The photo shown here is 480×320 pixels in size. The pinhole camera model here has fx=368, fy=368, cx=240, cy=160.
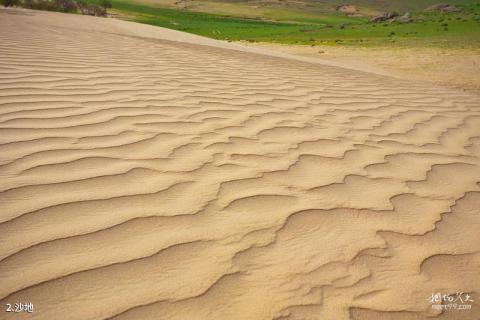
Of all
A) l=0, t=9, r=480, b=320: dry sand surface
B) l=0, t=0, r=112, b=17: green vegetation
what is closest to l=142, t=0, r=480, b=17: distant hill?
l=0, t=0, r=112, b=17: green vegetation

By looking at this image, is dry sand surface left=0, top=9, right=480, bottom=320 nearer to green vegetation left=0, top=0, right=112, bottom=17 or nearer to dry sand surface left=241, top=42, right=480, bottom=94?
dry sand surface left=241, top=42, right=480, bottom=94

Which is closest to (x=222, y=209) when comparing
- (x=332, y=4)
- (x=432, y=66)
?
(x=432, y=66)

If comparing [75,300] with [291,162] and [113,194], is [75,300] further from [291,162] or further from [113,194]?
[291,162]

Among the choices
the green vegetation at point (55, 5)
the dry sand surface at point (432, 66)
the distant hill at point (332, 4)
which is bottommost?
the dry sand surface at point (432, 66)
